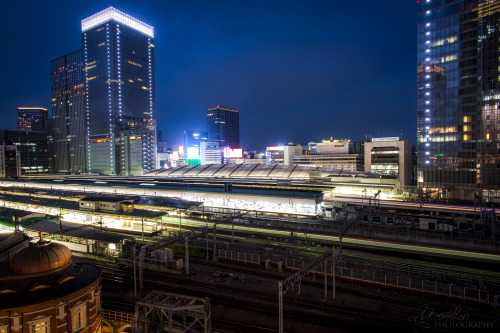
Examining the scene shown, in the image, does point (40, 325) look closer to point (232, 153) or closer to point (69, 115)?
point (232, 153)

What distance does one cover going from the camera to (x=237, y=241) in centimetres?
3616

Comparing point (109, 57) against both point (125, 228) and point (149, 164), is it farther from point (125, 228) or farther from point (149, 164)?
point (125, 228)

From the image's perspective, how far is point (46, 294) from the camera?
52.7 feet

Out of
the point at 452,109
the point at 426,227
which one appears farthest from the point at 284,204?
the point at 452,109

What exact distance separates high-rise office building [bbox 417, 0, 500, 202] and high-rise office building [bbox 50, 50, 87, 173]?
158 m

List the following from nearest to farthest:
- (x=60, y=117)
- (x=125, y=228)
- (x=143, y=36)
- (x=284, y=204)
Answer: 1. (x=125, y=228)
2. (x=284, y=204)
3. (x=143, y=36)
4. (x=60, y=117)

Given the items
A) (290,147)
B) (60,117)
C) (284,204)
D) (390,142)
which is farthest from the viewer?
(60,117)

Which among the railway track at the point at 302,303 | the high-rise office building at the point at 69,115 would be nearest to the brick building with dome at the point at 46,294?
the railway track at the point at 302,303

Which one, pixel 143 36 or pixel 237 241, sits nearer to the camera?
pixel 237 241

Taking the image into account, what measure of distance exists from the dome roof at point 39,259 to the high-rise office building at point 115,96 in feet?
383

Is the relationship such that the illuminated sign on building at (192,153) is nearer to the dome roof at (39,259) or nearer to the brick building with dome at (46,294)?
the brick building with dome at (46,294)

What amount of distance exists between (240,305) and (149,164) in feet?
391

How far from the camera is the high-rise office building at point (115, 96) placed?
132 meters

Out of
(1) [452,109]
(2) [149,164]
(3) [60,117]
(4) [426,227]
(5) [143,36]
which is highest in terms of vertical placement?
(5) [143,36]
